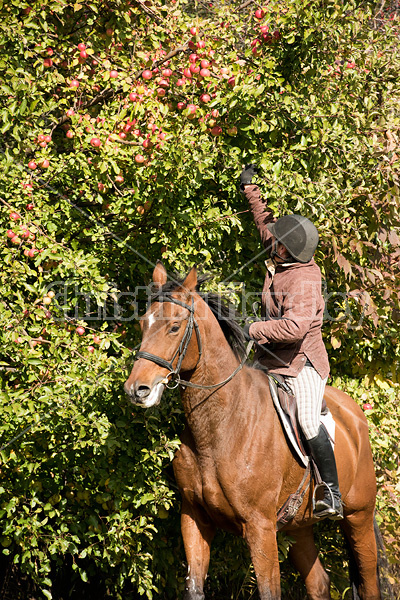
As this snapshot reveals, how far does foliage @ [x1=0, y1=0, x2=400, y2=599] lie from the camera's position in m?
4.56

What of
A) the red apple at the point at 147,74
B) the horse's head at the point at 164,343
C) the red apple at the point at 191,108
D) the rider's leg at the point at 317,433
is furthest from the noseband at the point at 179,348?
the red apple at the point at 147,74

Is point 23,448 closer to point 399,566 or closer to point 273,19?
point 273,19

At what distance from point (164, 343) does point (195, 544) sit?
1.51 m

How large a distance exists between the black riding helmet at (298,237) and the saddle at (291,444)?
3.06ft

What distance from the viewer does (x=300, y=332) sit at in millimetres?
4383

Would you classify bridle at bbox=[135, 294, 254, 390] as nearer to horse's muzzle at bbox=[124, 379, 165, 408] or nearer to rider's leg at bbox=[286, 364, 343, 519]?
horse's muzzle at bbox=[124, 379, 165, 408]

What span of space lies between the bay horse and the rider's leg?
0.15 metres

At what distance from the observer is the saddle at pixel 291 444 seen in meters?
4.47

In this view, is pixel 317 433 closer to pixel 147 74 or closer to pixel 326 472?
pixel 326 472

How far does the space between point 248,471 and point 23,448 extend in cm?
165

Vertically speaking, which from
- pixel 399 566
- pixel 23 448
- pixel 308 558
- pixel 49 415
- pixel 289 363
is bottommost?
pixel 399 566

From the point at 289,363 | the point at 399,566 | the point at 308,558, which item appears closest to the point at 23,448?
the point at 289,363

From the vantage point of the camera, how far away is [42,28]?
16.6 ft

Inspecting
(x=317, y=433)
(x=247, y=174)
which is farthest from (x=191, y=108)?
(x=317, y=433)
